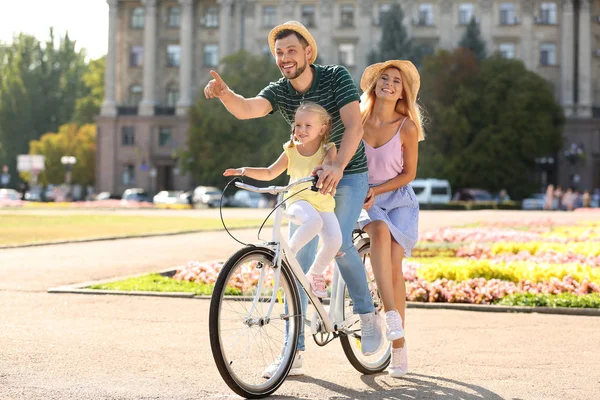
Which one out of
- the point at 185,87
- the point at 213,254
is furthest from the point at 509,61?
the point at 213,254

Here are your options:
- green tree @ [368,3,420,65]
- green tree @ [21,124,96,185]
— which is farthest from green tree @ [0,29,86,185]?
green tree @ [368,3,420,65]

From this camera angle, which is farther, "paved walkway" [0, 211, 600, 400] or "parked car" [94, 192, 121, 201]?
"parked car" [94, 192, 121, 201]

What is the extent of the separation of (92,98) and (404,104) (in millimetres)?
110513

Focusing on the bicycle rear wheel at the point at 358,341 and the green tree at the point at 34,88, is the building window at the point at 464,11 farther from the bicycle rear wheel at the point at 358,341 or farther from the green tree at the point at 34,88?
the bicycle rear wheel at the point at 358,341

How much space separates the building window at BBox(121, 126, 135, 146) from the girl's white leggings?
93.5 meters

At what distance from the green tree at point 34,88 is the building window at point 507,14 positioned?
148 ft

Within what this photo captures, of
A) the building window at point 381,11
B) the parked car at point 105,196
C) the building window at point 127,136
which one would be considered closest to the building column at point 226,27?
the building window at point 127,136

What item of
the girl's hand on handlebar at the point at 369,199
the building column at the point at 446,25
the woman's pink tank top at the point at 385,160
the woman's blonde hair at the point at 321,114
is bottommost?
the girl's hand on handlebar at the point at 369,199

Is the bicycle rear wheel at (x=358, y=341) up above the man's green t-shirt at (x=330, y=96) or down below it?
below

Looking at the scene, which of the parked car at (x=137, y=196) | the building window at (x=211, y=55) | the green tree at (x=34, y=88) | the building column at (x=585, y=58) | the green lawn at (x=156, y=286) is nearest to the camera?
the green lawn at (x=156, y=286)

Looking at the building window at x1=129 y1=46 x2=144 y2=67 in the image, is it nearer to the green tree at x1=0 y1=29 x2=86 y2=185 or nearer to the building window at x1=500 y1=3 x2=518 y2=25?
the green tree at x1=0 y1=29 x2=86 y2=185

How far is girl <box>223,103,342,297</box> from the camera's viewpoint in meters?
7.12

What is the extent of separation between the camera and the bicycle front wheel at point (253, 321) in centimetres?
649

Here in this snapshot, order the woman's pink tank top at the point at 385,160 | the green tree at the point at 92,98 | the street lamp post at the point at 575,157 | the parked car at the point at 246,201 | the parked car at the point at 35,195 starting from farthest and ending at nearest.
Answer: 1. the green tree at the point at 92,98
2. the parked car at the point at 35,195
3. the street lamp post at the point at 575,157
4. the parked car at the point at 246,201
5. the woman's pink tank top at the point at 385,160
